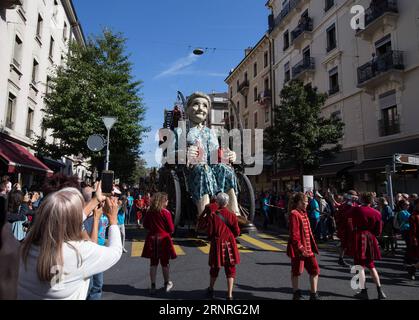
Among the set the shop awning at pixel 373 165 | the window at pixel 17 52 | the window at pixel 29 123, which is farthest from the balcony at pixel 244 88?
the window at pixel 17 52

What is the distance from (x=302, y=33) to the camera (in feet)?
76.3

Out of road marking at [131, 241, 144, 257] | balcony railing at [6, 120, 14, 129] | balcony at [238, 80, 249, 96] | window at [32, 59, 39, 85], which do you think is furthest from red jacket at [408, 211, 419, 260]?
balcony at [238, 80, 249, 96]

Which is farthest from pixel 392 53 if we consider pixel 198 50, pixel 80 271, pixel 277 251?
pixel 80 271

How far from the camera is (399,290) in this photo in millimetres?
4977

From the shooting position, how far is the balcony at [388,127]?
1584 centimetres

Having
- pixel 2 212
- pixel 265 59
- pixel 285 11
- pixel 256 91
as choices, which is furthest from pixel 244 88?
pixel 2 212

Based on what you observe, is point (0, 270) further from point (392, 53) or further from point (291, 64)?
point (291, 64)

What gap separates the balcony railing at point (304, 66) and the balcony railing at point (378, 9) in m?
5.34

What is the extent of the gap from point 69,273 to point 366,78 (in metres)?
18.4

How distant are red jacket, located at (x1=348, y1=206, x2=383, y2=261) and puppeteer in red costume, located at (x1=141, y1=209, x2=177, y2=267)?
2760 mm

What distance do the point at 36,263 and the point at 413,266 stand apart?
6.05 m

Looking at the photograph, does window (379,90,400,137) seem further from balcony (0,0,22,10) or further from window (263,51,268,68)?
balcony (0,0,22,10)

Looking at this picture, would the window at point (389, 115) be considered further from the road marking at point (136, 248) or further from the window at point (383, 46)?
the road marking at point (136, 248)

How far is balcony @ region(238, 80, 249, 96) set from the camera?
112 feet
